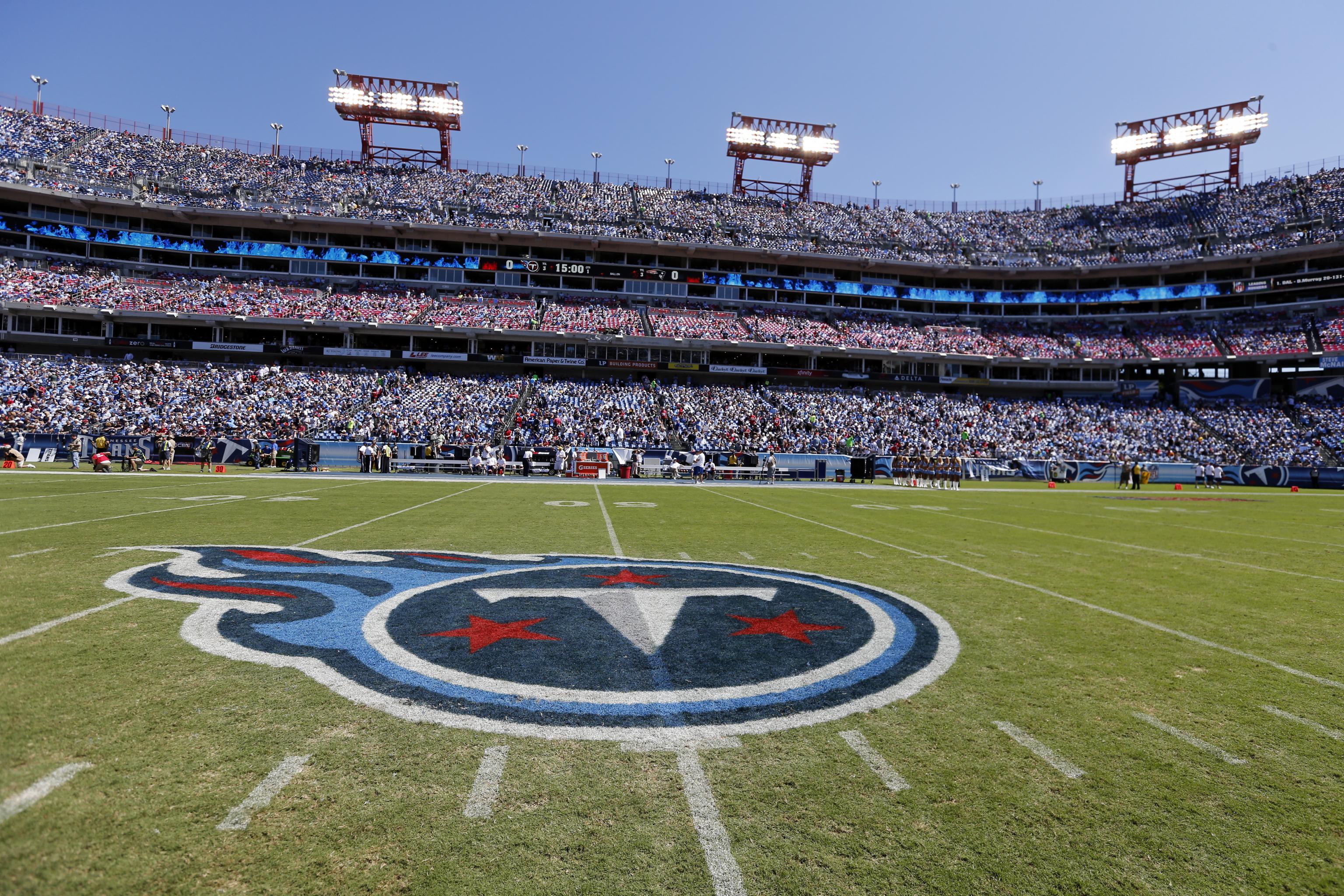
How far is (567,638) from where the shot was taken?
5.65m

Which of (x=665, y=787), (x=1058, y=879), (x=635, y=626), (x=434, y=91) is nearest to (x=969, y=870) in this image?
(x=1058, y=879)

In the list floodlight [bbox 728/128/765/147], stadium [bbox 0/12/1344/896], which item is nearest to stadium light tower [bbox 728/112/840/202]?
floodlight [bbox 728/128/765/147]

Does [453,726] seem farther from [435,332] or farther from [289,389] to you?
→ [435,332]

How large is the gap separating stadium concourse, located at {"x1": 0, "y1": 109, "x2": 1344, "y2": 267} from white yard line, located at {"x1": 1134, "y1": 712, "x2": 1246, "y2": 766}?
5946 cm

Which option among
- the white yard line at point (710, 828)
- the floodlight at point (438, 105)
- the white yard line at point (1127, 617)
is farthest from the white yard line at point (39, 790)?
the floodlight at point (438, 105)

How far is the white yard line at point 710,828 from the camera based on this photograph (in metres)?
2.58

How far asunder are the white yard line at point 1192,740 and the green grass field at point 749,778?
0.04 m

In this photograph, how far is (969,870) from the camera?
2688 mm

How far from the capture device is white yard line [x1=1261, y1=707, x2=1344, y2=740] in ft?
13.6

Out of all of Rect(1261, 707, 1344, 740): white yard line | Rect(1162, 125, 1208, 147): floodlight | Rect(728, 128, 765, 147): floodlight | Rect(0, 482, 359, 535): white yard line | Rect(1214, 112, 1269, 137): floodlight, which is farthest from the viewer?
Rect(728, 128, 765, 147): floodlight

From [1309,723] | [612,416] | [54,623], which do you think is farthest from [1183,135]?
[54,623]

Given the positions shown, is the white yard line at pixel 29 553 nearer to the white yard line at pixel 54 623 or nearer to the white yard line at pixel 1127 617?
the white yard line at pixel 54 623

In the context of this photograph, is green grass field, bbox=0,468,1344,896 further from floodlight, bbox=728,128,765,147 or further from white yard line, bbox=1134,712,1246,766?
floodlight, bbox=728,128,765,147

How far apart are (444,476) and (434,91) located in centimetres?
5272
